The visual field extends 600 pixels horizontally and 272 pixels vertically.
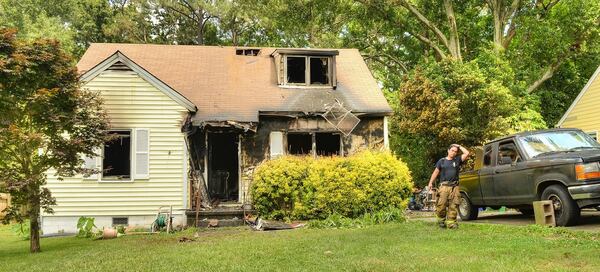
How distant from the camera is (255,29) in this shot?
129ft

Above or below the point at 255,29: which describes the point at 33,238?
below

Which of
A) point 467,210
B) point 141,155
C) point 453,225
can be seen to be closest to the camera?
point 453,225

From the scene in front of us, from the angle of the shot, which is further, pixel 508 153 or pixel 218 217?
pixel 218 217

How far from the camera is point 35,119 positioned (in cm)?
1069

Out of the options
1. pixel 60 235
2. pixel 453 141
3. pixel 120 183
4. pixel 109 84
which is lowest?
pixel 60 235

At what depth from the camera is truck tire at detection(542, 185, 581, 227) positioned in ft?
30.2

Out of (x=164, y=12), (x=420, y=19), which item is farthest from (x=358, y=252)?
(x=164, y=12)

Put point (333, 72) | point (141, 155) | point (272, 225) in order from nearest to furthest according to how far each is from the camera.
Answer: point (272, 225), point (141, 155), point (333, 72)

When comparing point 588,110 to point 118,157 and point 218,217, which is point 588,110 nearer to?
point 218,217

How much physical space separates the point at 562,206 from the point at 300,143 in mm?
10703

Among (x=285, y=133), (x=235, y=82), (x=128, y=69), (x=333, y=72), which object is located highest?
(x=333, y=72)

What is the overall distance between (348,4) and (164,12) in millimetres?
17807

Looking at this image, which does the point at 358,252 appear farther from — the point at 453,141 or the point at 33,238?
the point at 453,141

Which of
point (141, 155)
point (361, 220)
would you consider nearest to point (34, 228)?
point (141, 155)
